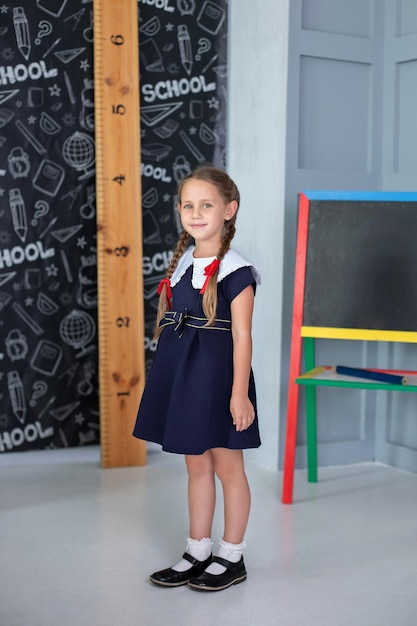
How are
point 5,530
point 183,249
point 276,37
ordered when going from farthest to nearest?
point 276,37, point 5,530, point 183,249

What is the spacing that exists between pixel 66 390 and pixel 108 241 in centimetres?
61

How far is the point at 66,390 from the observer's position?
3.42 metres

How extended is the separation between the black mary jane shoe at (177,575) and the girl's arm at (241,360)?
1.28 ft

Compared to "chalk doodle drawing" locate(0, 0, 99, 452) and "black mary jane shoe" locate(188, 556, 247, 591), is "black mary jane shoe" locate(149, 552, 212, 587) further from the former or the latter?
"chalk doodle drawing" locate(0, 0, 99, 452)

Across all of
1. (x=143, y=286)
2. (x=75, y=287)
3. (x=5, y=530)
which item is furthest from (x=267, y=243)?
(x=5, y=530)

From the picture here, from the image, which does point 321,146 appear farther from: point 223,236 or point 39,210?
point 223,236

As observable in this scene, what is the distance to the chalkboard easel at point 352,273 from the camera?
295 cm

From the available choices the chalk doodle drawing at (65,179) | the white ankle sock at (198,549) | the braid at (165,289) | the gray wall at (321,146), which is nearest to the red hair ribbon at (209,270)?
the braid at (165,289)

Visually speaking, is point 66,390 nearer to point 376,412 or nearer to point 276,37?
point 376,412

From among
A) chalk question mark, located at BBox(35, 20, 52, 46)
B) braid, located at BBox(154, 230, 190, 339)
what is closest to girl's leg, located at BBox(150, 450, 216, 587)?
braid, located at BBox(154, 230, 190, 339)

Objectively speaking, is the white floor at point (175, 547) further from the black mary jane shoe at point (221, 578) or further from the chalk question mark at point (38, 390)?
the chalk question mark at point (38, 390)

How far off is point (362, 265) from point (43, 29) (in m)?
1.49

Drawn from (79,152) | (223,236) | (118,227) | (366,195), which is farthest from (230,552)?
(79,152)

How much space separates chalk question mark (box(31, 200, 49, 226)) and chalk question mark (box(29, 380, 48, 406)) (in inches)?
24.1
